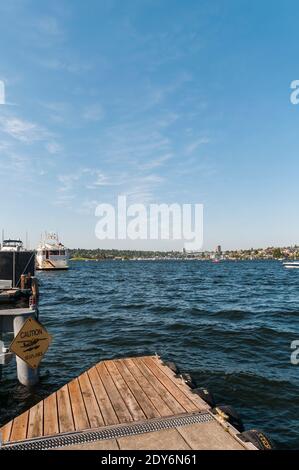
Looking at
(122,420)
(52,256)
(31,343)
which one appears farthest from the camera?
(52,256)

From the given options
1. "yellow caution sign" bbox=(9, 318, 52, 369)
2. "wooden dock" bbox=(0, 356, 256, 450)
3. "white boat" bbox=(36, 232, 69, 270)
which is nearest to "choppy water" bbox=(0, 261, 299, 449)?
"yellow caution sign" bbox=(9, 318, 52, 369)

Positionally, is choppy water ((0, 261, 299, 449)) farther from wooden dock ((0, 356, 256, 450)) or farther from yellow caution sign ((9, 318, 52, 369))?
wooden dock ((0, 356, 256, 450))

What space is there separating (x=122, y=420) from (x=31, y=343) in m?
4.64

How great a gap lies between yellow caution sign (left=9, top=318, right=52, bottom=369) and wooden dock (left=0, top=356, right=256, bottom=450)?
86.5 inches

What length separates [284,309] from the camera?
26.6 meters

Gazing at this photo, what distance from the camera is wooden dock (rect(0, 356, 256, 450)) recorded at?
18.6ft

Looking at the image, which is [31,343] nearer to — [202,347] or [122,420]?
[122,420]

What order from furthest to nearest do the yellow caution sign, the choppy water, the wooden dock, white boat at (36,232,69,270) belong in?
1. white boat at (36,232,69,270)
2. the choppy water
3. the yellow caution sign
4. the wooden dock

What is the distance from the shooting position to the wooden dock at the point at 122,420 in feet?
18.6

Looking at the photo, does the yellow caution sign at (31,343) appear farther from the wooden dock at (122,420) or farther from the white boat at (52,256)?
the white boat at (52,256)

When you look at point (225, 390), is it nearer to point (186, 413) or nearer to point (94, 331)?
point (186, 413)

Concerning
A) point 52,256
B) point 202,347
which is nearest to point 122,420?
point 202,347

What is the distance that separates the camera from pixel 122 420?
21.1 ft
